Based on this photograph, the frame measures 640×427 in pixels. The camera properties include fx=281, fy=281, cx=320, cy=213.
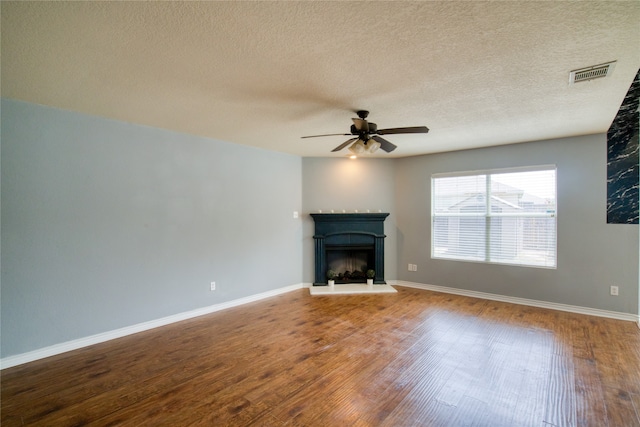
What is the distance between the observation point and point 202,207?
402 cm

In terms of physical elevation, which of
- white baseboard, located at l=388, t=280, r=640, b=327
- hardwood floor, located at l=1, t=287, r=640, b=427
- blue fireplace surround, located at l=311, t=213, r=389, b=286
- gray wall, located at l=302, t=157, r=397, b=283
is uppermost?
gray wall, located at l=302, t=157, r=397, b=283

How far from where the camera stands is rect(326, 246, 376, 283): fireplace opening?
5.53m

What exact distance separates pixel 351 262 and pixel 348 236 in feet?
2.07

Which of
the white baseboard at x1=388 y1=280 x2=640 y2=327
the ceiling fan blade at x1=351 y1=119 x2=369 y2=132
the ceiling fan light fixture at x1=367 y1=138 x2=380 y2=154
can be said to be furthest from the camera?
the white baseboard at x1=388 y1=280 x2=640 y2=327

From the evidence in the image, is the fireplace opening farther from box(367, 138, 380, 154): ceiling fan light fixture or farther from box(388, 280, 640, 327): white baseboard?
box(367, 138, 380, 154): ceiling fan light fixture

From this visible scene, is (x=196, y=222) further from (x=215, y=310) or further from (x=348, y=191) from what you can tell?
(x=348, y=191)

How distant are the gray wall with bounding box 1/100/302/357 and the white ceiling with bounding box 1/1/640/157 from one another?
0.40 meters

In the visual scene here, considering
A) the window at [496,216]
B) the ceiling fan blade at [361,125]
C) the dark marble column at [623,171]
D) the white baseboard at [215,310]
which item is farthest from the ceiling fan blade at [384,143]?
the white baseboard at [215,310]

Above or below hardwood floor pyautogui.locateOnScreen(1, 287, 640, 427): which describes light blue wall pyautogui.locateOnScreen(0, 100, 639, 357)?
above

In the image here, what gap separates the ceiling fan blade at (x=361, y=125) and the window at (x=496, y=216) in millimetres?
2824

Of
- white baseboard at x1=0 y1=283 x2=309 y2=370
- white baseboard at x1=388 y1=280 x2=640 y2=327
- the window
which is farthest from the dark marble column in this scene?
white baseboard at x1=0 y1=283 x2=309 y2=370

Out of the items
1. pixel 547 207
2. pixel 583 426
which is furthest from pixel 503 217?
pixel 583 426

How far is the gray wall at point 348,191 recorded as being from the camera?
547 centimetres

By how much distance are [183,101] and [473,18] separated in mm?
2514
